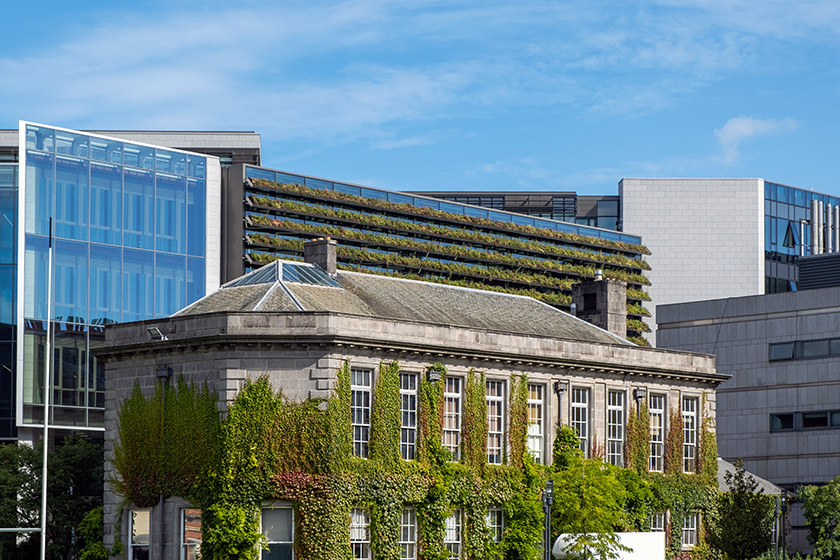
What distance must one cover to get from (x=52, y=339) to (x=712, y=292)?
79.1 m

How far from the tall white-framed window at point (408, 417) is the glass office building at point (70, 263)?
34791 millimetres

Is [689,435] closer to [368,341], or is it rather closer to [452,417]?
[452,417]

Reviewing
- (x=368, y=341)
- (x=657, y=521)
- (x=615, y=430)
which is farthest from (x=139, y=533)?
(x=657, y=521)

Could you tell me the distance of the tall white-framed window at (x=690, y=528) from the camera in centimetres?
6638

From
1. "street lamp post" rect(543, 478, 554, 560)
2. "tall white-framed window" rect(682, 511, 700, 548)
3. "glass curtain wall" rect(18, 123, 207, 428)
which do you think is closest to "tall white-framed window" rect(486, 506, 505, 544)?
"street lamp post" rect(543, 478, 554, 560)

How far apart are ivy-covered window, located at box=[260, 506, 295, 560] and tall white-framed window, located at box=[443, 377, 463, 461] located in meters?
7.71

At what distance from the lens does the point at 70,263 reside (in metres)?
87.6

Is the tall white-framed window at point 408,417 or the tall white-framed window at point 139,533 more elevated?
the tall white-framed window at point 408,417

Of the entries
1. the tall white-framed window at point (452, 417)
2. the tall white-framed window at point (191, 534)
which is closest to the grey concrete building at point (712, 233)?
the tall white-framed window at point (452, 417)

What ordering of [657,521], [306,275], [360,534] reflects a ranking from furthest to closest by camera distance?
[657,521] → [306,275] → [360,534]

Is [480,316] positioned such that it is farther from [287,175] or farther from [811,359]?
[287,175]

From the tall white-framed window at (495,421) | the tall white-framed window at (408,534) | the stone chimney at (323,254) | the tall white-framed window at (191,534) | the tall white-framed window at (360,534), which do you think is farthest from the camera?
the stone chimney at (323,254)

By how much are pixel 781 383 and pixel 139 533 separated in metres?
A: 46.7

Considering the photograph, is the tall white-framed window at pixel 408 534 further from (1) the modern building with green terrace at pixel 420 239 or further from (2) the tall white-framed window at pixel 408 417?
(1) the modern building with green terrace at pixel 420 239
